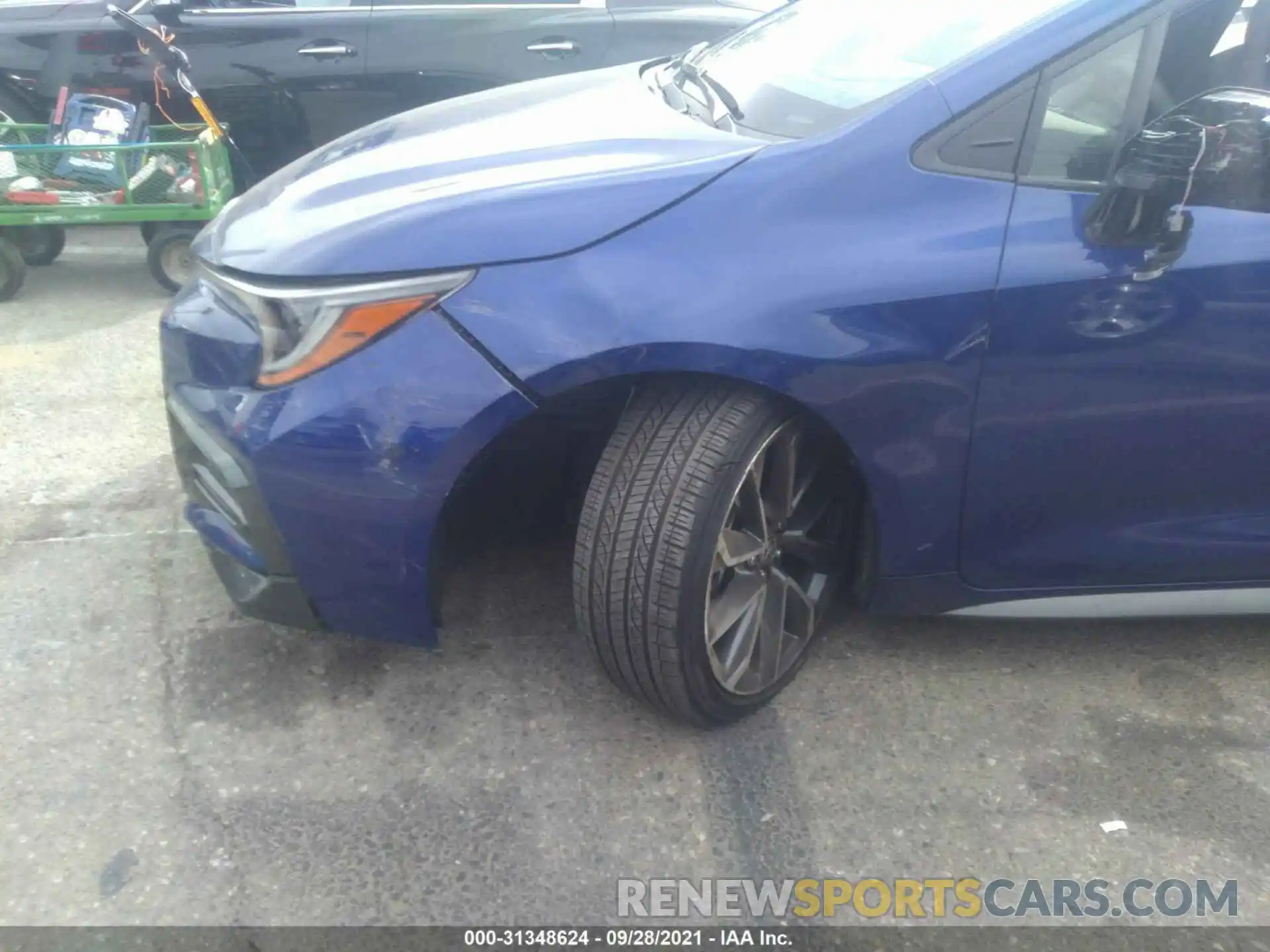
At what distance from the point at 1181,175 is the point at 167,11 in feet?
15.4

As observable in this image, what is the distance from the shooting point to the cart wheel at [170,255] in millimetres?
Answer: 4797

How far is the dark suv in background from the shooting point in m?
4.99

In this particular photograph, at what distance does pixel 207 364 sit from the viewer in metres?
2.04

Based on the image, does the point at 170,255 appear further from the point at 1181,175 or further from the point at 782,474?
the point at 1181,175

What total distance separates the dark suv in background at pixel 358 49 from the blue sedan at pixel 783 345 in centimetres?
314

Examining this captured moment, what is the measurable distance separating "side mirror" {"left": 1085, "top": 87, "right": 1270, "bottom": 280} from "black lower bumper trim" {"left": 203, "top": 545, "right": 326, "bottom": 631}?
1562mm

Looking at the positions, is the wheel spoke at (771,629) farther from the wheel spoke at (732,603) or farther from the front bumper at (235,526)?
the front bumper at (235,526)

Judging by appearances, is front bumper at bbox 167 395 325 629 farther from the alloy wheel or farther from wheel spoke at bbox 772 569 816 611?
wheel spoke at bbox 772 569 816 611

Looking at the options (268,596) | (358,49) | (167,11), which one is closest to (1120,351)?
(268,596)

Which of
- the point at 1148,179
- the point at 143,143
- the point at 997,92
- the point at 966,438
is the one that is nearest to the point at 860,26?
the point at 997,92

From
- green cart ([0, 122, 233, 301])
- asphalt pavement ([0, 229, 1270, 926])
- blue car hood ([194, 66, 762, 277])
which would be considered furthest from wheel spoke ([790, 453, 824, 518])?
green cart ([0, 122, 233, 301])

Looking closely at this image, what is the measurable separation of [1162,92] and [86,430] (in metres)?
3.10

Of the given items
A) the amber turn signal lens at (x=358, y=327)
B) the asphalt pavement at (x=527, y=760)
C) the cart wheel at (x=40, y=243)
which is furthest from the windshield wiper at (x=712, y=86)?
the cart wheel at (x=40, y=243)

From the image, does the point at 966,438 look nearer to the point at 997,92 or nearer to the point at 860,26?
the point at 997,92
